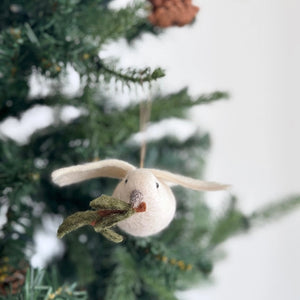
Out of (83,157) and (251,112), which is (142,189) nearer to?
(83,157)

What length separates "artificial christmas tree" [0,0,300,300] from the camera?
345mm

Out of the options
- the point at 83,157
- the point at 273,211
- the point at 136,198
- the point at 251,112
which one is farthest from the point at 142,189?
the point at 251,112

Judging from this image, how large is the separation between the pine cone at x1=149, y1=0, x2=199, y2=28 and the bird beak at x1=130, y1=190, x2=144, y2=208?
0.16 metres

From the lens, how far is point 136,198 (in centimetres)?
27

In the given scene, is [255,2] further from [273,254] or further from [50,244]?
[50,244]

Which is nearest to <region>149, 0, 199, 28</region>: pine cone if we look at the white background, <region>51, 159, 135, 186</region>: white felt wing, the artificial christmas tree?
the artificial christmas tree

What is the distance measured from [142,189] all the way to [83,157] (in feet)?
0.41

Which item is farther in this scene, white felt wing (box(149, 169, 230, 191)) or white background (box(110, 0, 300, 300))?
white background (box(110, 0, 300, 300))

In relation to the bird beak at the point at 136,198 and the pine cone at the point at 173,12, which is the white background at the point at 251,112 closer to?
the pine cone at the point at 173,12

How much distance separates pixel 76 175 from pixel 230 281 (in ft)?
2.31

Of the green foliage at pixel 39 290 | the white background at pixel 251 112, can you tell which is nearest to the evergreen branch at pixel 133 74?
the green foliage at pixel 39 290

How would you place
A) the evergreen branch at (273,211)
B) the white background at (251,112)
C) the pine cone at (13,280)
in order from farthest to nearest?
the white background at (251,112), the evergreen branch at (273,211), the pine cone at (13,280)

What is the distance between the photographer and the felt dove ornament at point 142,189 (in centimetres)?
27

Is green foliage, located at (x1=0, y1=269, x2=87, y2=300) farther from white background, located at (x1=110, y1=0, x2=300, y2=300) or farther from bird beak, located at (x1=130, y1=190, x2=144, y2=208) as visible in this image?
white background, located at (x1=110, y1=0, x2=300, y2=300)
